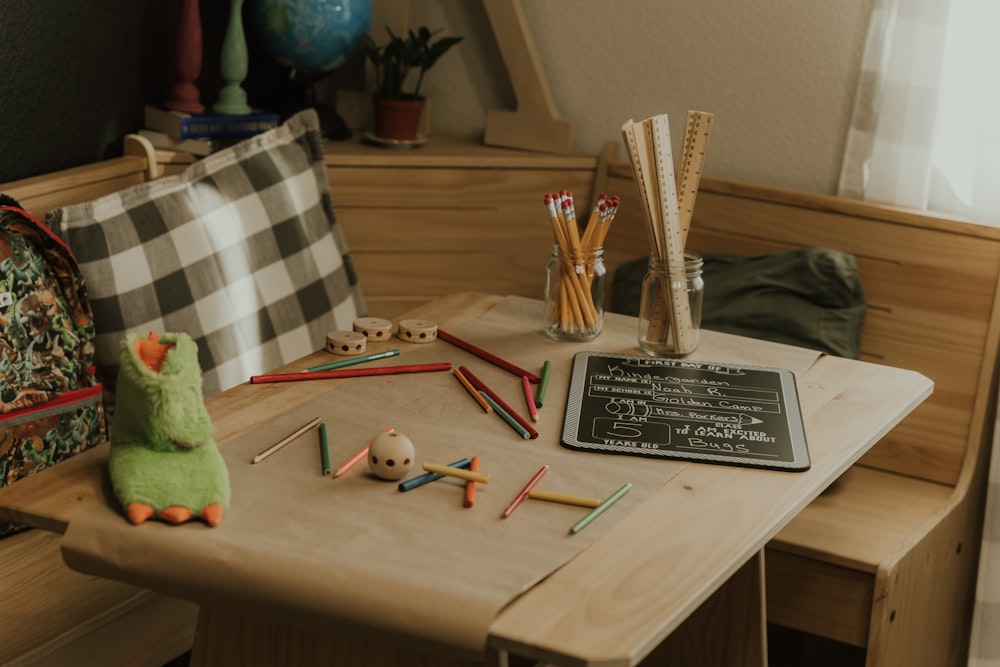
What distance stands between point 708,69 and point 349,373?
4.06ft

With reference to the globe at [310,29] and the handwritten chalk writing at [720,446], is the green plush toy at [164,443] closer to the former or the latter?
the handwritten chalk writing at [720,446]

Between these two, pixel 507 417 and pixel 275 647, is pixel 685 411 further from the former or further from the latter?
pixel 275 647

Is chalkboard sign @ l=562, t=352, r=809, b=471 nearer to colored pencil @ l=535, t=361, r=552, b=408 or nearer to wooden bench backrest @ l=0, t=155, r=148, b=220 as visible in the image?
colored pencil @ l=535, t=361, r=552, b=408

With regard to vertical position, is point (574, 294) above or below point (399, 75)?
below

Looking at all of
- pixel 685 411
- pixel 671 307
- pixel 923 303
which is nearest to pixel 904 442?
pixel 923 303

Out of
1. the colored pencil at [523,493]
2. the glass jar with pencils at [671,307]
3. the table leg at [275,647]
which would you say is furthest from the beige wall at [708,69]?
the table leg at [275,647]

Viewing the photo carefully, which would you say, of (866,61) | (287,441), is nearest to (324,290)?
(287,441)

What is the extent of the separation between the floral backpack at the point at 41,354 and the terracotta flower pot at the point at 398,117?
33.4 inches

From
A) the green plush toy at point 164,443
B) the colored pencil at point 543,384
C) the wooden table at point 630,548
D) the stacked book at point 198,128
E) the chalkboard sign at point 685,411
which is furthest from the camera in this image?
the stacked book at point 198,128

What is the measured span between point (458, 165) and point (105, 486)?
141cm

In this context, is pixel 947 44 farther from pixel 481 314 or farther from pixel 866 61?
pixel 481 314

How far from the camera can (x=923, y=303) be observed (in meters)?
2.20

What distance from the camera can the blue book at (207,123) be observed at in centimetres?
228

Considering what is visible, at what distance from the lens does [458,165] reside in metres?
2.49
